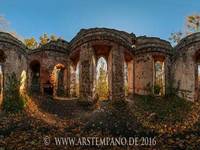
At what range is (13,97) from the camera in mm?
16641

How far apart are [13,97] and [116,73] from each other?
17.5ft

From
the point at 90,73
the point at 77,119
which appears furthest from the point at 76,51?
the point at 77,119

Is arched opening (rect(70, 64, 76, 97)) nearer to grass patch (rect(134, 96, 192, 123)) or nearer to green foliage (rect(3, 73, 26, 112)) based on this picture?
grass patch (rect(134, 96, 192, 123))

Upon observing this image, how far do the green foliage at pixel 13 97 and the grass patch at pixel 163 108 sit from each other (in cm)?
569

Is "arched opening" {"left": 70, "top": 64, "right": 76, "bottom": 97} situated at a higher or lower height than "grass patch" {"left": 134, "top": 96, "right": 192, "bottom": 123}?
higher

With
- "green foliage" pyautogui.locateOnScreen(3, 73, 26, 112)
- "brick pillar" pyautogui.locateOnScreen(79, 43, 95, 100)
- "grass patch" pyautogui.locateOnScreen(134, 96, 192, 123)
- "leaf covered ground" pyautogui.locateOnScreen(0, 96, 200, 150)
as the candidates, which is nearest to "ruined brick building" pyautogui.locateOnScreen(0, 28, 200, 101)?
"brick pillar" pyautogui.locateOnScreen(79, 43, 95, 100)

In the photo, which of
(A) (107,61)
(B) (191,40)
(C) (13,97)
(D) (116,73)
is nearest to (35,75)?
(A) (107,61)

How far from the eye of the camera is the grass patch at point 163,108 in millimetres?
15375

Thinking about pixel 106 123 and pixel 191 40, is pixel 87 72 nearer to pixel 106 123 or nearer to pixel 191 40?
pixel 106 123

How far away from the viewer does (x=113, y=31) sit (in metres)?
18.6

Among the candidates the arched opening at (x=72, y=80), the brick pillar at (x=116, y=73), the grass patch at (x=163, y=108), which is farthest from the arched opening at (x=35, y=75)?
the grass patch at (x=163, y=108)

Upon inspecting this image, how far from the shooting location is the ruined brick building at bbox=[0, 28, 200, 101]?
17.7 m

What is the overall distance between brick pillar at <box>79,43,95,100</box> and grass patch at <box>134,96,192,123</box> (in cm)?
255

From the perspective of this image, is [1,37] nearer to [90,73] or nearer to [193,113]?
[90,73]
